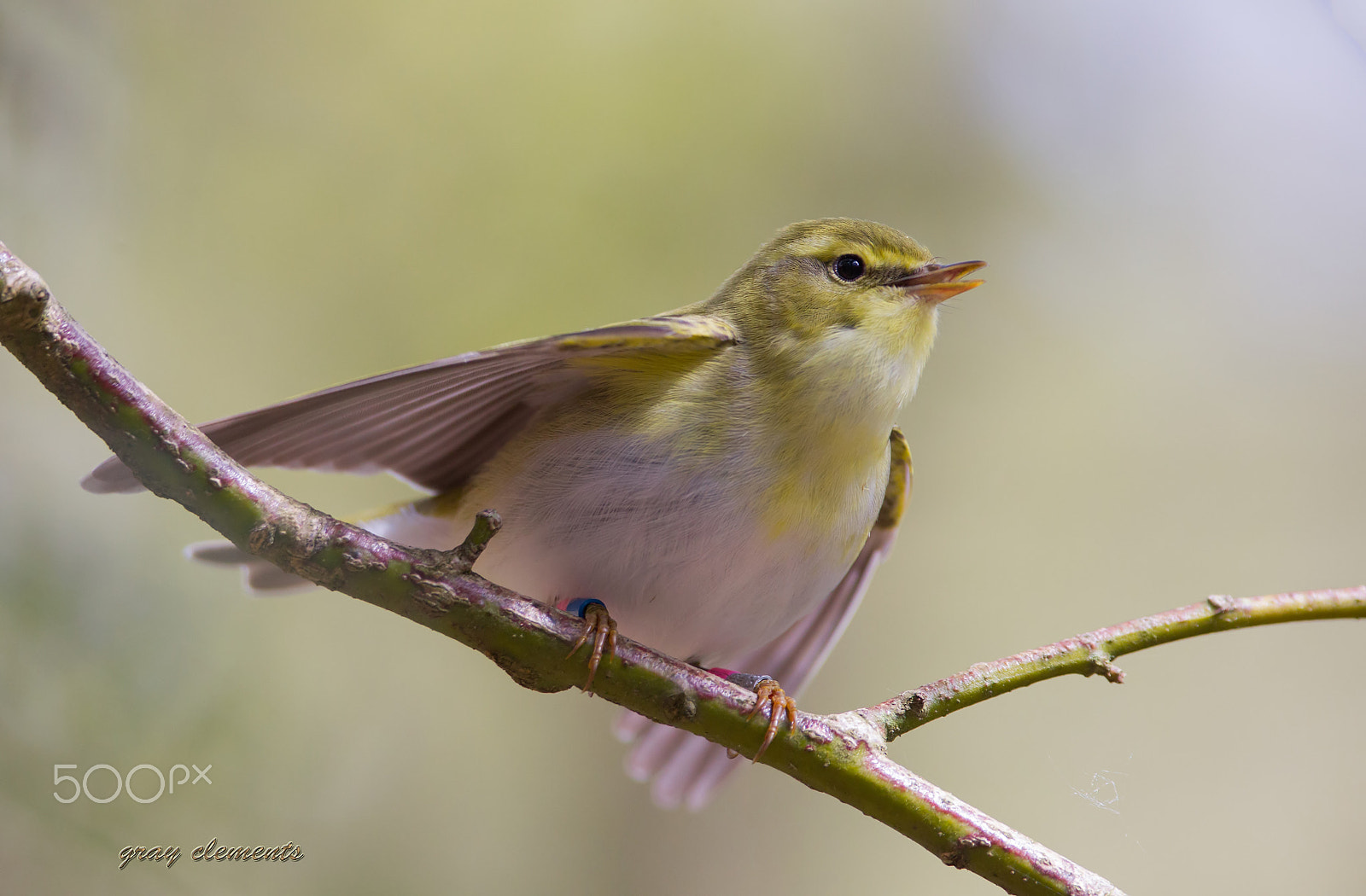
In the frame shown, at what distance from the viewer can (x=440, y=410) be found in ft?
4.00

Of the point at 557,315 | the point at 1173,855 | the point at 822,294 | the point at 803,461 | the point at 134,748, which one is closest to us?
the point at 803,461

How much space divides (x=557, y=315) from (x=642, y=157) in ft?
1.48

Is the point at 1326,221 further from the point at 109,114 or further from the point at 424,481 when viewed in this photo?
the point at 109,114

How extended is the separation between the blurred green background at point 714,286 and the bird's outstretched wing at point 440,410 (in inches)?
33.0

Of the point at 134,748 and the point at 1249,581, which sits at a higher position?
the point at 1249,581

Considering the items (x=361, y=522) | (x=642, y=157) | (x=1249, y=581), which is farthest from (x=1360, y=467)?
(x=361, y=522)

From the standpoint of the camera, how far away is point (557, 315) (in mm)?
2180

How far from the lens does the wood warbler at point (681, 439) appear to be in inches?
44.9

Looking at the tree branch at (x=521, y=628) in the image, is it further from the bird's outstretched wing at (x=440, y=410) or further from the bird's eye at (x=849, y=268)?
the bird's eye at (x=849, y=268)

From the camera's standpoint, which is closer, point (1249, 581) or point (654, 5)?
point (1249, 581)

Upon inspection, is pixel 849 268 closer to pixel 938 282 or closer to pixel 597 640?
pixel 938 282

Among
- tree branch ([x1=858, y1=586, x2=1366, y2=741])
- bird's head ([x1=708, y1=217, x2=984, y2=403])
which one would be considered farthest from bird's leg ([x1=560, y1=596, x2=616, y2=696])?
bird's head ([x1=708, y1=217, x2=984, y2=403])

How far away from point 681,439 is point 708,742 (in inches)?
26.3

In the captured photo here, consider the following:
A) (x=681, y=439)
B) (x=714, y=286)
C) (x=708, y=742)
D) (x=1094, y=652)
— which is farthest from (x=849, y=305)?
(x=714, y=286)
